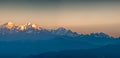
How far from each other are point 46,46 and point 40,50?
0.14 meters

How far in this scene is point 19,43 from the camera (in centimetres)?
516

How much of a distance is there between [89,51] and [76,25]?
0.52 m

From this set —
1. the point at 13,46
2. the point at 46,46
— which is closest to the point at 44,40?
the point at 46,46

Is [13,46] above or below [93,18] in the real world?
below

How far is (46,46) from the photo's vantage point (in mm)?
5273

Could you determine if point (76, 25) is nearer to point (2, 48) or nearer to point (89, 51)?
point (89, 51)

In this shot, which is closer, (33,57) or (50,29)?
(50,29)

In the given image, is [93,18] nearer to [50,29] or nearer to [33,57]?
[50,29]

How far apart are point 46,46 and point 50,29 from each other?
1.19 feet

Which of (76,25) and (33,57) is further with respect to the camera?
(33,57)

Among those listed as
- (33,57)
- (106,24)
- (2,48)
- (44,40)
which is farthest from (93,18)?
(2,48)

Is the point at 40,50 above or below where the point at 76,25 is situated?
below

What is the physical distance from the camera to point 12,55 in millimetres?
5176

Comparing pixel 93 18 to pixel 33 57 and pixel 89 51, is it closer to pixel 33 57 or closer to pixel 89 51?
pixel 89 51
